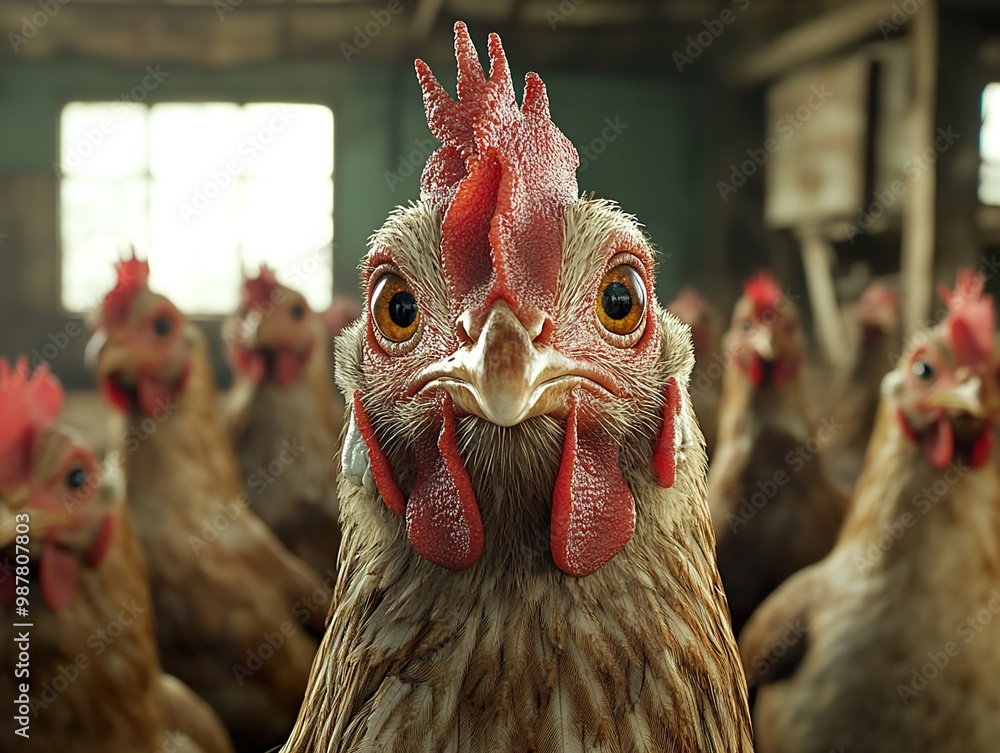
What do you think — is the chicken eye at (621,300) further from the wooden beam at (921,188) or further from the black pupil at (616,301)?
the wooden beam at (921,188)

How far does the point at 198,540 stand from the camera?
263 centimetres

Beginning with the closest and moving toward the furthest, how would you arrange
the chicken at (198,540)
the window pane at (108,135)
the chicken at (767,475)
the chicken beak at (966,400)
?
the chicken beak at (966,400), the chicken at (198,540), the chicken at (767,475), the window pane at (108,135)

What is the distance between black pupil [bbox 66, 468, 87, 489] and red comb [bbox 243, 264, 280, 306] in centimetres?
202

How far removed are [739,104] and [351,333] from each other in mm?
4608

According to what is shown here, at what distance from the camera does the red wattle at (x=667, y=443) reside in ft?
3.46

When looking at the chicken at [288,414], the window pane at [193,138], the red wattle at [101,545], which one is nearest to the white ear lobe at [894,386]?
the chicken at [288,414]

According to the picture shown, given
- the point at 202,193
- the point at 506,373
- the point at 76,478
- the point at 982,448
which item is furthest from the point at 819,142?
the point at 506,373

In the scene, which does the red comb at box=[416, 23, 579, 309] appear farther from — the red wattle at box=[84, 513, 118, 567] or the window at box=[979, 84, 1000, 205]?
the window at box=[979, 84, 1000, 205]

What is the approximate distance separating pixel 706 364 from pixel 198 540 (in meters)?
3.02

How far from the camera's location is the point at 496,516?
1037 mm

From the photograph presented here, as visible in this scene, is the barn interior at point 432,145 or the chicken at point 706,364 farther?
the chicken at point 706,364

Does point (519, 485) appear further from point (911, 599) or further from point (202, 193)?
point (202, 193)

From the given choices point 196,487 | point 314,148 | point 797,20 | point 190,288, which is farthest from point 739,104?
point 196,487

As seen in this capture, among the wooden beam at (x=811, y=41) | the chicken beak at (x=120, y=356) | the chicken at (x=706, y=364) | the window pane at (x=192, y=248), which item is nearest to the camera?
the chicken beak at (x=120, y=356)
